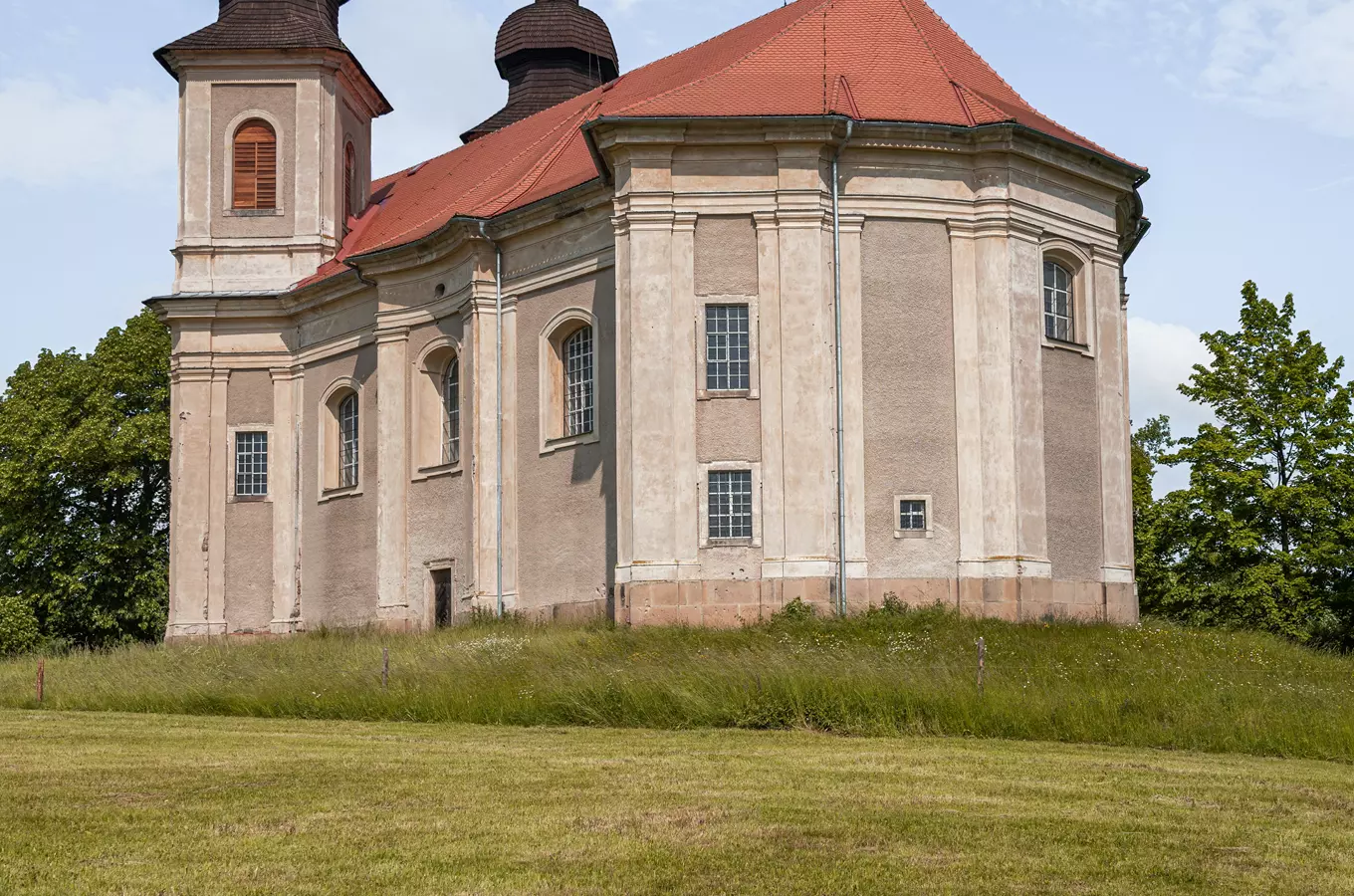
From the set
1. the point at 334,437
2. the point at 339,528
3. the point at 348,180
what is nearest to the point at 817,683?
the point at 339,528

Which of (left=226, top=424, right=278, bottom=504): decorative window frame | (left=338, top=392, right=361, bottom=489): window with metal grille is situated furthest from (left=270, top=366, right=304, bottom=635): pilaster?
(left=338, top=392, right=361, bottom=489): window with metal grille

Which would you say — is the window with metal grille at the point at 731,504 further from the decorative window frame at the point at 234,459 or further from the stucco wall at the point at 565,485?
the decorative window frame at the point at 234,459

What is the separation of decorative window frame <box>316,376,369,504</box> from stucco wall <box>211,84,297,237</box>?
369 cm

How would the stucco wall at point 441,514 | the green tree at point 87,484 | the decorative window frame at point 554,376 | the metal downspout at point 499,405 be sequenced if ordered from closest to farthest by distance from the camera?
the decorative window frame at point 554,376
the metal downspout at point 499,405
the stucco wall at point 441,514
the green tree at point 87,484

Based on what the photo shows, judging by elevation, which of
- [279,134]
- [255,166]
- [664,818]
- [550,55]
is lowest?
[664,818]

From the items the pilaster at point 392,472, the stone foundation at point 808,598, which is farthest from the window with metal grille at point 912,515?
the pilaster at point 392,472

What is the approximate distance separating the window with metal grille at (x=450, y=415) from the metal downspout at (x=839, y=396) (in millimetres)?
8727

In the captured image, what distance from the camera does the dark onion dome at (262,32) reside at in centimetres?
3550

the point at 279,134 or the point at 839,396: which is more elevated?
the point at 279,134

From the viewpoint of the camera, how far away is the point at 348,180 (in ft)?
124

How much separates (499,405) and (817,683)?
528 inches

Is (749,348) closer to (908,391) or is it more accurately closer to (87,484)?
(908,391)

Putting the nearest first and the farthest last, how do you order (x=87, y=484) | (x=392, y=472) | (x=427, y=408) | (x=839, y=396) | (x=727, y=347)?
1. (x=839, y=396)
2. (x=727, y=347)
3. (x=427, y=408)
4. (x=392, y=472)
5. (x=87, y=484)

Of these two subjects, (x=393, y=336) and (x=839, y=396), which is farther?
(x=393, y=336)
